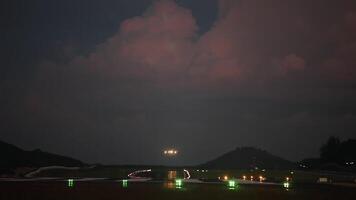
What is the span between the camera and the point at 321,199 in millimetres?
60844

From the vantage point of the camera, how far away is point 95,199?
57156 mm

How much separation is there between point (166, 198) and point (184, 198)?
217 cm

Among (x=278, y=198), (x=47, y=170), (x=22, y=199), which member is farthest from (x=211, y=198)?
(x=47, y=170)

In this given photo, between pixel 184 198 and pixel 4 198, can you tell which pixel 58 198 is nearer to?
pixel 4 198

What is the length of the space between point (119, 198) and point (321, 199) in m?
24.9

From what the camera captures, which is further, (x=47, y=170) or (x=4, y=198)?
(x=47, y=170)

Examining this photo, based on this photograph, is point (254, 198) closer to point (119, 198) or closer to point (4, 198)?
point (119, 198)

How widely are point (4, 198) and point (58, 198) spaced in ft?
20.0

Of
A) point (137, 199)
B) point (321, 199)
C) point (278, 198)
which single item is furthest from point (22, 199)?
point (321, 199)

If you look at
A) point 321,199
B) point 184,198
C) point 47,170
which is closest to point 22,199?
point 184,198

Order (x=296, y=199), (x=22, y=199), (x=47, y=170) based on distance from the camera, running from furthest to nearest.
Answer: (x=47, y=170) < (x=296, y=199) < (x=22, y=199)

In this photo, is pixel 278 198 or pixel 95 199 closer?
pixel 95 199

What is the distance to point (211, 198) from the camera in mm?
59281

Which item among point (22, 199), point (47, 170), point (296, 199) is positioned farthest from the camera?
point (47, 170)
